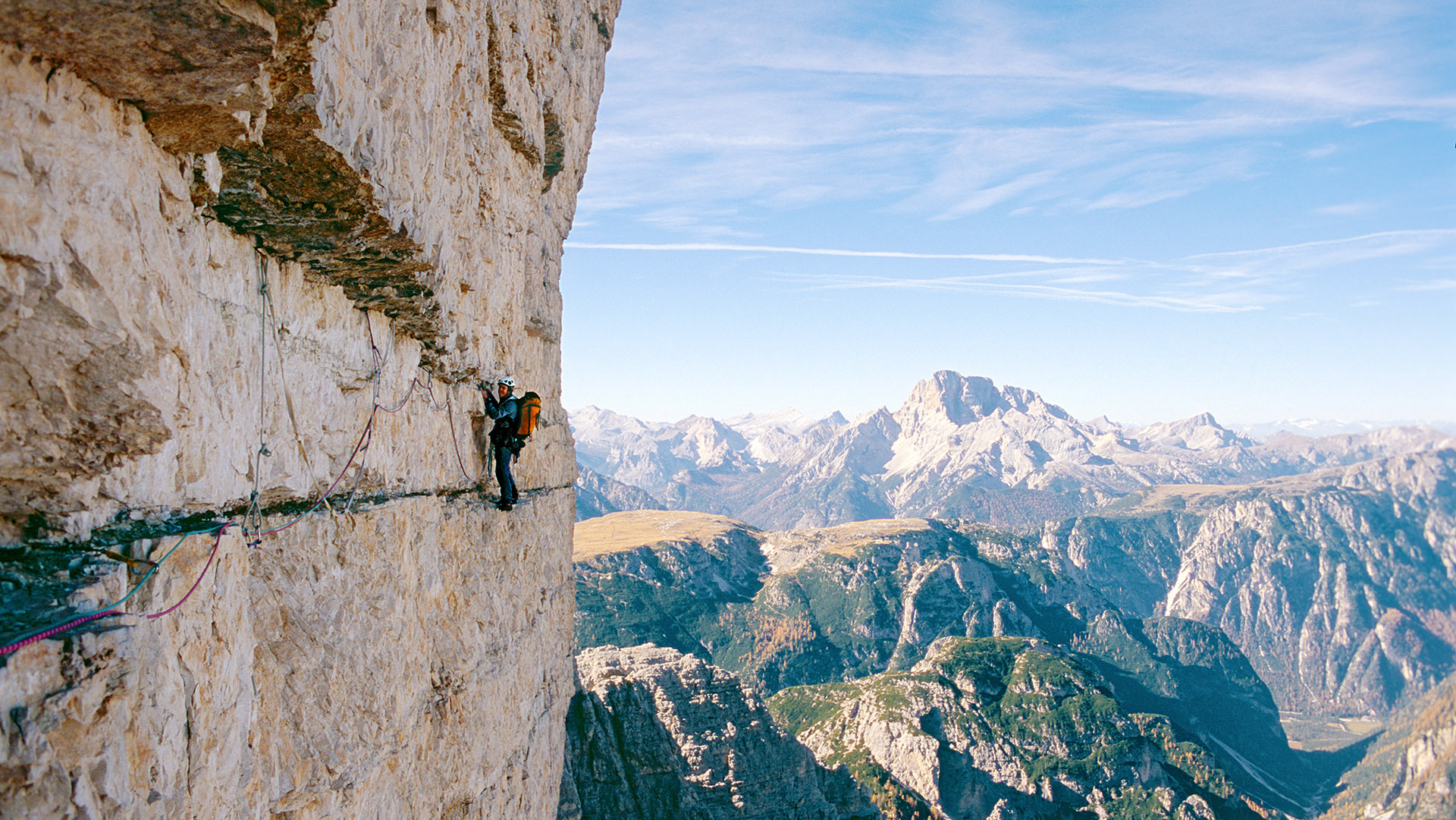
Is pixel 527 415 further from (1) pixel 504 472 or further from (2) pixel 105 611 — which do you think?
(2) pixel 105 611

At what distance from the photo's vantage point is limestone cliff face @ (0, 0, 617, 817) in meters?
4.27

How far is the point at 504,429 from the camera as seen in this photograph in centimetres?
1267

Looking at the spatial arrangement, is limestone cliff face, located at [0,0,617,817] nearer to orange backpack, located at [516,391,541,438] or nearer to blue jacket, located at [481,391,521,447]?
blue jacket, located at [481,391,521,447]

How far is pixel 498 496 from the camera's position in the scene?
43.2 feet

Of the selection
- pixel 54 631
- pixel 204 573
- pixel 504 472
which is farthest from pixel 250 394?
pixel 504 472

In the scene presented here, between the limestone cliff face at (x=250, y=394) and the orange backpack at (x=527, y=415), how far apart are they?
818 millimetres

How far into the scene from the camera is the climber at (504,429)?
41.5 ft

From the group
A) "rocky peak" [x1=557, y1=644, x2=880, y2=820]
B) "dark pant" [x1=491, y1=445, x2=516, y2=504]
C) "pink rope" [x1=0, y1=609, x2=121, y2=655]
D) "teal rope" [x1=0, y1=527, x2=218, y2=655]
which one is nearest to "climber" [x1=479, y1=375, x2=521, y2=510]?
"dark pant" [x1=491, y1=445, x2=516, y2=504]

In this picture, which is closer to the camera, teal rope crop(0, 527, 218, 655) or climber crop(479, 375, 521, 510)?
teal rope crop(0, 527, 218, 655)

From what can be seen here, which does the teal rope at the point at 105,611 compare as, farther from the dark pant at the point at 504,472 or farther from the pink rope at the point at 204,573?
the dark pant at the point at 504,472

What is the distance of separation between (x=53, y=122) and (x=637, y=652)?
59.0 meters

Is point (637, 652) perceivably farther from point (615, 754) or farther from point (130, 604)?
point (130, 604)

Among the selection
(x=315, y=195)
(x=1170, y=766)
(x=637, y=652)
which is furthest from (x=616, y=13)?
(x=1170, y=766)

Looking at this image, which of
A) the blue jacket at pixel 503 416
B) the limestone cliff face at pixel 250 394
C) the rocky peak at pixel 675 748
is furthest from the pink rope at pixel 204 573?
the rocky peak at pixel 675 748
